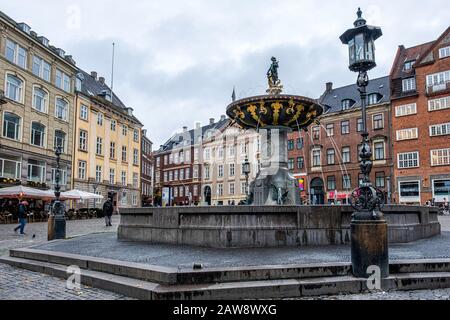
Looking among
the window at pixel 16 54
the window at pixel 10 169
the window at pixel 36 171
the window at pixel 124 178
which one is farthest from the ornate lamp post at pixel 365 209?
the window at pixel 124 178

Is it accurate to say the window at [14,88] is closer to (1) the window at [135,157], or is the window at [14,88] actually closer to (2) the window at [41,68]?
(2) the window at [41,68]

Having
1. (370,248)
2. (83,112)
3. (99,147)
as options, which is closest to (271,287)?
(370,248)

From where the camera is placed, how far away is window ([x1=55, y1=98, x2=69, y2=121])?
126 ft

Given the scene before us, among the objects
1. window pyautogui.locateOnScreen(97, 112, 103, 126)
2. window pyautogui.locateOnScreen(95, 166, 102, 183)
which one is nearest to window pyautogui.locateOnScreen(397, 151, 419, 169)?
window pyautogui.locateOnScreen(95, 166, 102, 183)

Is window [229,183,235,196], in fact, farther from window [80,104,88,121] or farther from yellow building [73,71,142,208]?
window [80,104,88,121]

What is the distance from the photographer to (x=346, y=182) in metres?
49.0

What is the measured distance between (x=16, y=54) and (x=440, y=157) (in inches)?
1623

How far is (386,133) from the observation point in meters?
46.1

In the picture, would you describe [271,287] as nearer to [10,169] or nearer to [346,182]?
[10,169]

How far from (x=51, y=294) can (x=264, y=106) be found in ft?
28.4

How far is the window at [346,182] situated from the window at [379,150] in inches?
166

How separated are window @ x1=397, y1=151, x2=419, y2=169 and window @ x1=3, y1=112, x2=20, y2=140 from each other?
38570 millimetres

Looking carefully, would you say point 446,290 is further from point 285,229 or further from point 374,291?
point 285,229

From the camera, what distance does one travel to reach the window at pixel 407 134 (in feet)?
140
